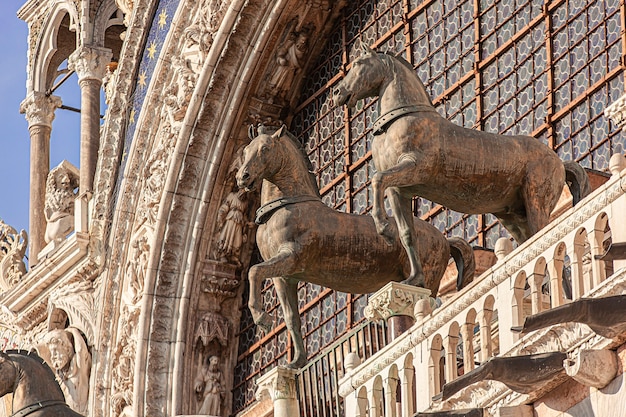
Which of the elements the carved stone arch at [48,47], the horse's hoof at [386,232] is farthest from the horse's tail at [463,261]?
the carved stone arch at [48,47]

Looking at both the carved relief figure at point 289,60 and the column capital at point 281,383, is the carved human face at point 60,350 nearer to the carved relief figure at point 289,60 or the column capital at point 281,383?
the carved relief figure at point 289,60

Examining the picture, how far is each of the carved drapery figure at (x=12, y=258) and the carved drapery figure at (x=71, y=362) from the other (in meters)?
1.68

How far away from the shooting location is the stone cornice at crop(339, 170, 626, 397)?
12172 mm

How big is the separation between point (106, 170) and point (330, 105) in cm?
274

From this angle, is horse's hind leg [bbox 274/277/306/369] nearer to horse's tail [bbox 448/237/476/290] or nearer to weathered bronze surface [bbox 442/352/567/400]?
horse's tail [bbox 448/237/476/290]

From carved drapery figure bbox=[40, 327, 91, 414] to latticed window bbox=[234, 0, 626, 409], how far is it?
5.57 feet

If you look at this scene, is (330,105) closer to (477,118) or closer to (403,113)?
(477,118)

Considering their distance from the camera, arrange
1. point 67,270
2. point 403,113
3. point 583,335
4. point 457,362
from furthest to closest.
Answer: point 67,270
point 403,113
point 457,362
point 583,335

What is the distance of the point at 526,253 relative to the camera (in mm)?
12703

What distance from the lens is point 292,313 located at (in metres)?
16.5

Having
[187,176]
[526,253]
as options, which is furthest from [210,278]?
[526,253]

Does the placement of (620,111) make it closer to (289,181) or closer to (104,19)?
(289,181)

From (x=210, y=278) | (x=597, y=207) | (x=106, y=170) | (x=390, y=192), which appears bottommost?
(x=597, y=207)

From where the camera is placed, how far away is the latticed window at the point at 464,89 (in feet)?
57.9
